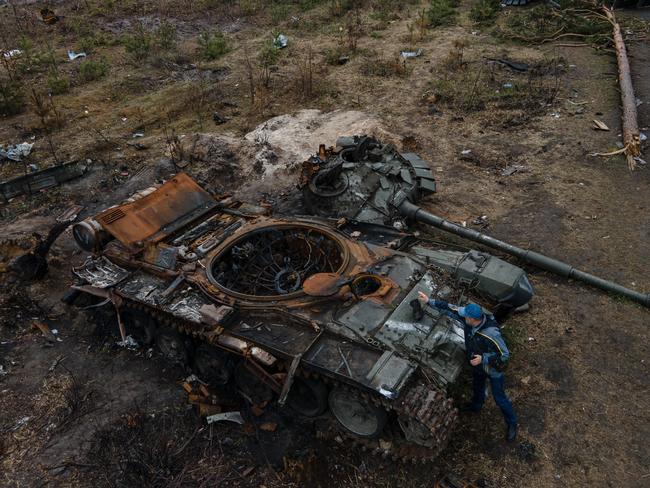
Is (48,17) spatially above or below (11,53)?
above

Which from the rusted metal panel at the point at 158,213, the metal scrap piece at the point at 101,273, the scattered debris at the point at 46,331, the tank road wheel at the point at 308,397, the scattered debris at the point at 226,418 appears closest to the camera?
the tank road wheel at the point at 308,397

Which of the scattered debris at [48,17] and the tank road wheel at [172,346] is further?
the scattered debris at [48,17]

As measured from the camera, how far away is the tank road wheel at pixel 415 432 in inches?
221

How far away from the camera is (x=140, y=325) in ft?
26.4

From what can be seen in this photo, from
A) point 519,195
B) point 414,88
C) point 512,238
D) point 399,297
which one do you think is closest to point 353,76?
point 414,88

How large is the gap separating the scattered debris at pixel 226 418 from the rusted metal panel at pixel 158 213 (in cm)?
268

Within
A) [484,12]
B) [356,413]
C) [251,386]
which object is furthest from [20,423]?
[484,12]

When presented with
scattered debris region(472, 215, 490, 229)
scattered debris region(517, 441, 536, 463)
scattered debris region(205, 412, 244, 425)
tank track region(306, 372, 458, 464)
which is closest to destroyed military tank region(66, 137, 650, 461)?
tank track region(306, 372, 458, 464)

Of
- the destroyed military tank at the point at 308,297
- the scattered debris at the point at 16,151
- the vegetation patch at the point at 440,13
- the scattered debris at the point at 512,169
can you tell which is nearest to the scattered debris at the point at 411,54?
the vegetation patch at the point at 440,13

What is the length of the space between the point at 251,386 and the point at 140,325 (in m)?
2.19

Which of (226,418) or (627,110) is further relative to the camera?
(627,110)

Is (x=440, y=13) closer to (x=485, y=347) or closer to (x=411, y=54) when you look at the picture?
(x=411, y=54)

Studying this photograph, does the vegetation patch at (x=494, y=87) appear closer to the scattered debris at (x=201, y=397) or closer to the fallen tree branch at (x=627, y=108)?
the fallen tree branch at (x=627, y=108)

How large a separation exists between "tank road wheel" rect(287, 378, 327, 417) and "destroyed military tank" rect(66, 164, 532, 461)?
0.02 m
